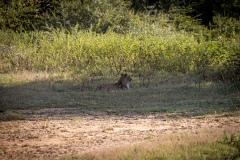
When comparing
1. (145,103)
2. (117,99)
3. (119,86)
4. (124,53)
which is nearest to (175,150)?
(145,103)

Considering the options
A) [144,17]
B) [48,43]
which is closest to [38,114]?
[48,43]

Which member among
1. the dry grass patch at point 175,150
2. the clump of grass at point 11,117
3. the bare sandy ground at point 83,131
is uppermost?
the dry grass patch at point 175,150

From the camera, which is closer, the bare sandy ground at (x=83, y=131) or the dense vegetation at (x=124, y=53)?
the bare sandy ground at (x=83, y=131)

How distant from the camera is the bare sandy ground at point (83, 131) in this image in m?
7.07

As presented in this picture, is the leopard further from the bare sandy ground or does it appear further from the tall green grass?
the bare sandy ground

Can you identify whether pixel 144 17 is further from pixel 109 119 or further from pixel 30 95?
pixel 109 119

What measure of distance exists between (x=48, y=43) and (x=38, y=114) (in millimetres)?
7366

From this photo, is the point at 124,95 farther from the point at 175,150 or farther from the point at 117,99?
the point at 175,150

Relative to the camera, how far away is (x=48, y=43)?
55.8 feet

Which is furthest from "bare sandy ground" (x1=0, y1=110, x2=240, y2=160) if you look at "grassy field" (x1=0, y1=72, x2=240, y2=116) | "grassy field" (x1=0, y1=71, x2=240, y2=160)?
"grassy field" (x1=0, y1=72, x2=240, y2=116)

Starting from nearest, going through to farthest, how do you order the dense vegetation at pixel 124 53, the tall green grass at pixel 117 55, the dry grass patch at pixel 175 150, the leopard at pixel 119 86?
the dry grass patch at pixel 175 150 < the leopard at pixel 119 86 < the dense vegetation at pixel 124 53 < the tall green grass at pixel 117 55

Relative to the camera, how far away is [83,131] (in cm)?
832

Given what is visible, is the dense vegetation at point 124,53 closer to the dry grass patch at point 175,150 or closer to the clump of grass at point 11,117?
the clump of grass at point 11,117

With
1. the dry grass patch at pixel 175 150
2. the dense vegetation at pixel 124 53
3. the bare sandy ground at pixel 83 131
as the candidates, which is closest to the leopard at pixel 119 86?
the dense vegetation at pixel 124 53
